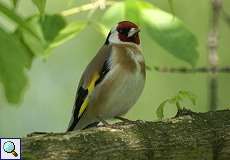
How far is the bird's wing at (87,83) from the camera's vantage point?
2.73 m

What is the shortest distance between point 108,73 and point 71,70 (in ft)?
9.94

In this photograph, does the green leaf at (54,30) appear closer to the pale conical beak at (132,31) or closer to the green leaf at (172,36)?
the green leaf at (172,36)

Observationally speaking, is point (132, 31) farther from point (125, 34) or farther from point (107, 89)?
point (107, 89)

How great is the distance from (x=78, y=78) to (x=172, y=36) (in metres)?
3.26

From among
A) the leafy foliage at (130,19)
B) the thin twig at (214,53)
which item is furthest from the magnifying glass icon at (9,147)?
the thin twig at (214,53)

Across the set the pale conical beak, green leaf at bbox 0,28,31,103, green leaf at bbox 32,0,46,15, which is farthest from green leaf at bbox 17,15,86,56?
green leaf at bbox 0,28,31,103

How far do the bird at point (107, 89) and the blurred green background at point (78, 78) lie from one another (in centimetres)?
172

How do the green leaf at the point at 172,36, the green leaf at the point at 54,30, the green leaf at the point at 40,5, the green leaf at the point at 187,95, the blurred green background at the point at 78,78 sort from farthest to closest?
the blurred green background at the point at 78,78
the green leaf at the point at 54,30
the green leaf at the point at 172,36
the green leaf at the point at 187,95
the green leaf at the point at 40,5

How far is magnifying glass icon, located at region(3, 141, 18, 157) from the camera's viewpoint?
5.95 feet

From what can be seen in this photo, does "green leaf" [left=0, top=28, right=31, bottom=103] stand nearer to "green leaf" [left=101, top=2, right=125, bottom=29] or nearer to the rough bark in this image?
the rough bark

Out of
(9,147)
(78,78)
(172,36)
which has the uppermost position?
(78,78)

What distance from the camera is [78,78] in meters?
5.64

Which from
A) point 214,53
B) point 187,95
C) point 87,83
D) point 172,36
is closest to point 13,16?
point 187,95

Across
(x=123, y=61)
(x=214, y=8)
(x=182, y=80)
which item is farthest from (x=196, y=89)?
(x=123, y=61)
